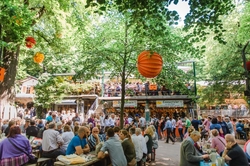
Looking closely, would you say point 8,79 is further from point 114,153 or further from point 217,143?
point 217,143

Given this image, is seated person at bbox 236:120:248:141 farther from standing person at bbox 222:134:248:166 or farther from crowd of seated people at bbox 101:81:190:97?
standing person at bbox 222:134:248:166

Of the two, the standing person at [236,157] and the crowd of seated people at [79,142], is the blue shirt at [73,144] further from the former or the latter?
the standing person at [236,157]

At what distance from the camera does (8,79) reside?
28.8 ft

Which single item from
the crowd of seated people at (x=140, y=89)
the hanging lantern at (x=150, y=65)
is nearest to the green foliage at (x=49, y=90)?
the crowd of seated people at (x=140, y=89)

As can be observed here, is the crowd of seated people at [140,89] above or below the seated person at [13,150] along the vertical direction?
above

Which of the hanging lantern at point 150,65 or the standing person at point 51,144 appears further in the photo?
the standing person at point 51,144

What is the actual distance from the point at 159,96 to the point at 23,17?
15195 mm

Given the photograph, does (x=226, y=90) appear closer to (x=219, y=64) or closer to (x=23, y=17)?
(x=219, y=64)

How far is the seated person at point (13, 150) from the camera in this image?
4504mm

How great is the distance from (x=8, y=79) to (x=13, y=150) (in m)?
5.18

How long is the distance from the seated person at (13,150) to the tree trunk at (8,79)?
454 centimetres

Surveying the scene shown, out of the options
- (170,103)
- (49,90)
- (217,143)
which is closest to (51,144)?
(217,143)

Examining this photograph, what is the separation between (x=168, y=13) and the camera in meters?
4.62

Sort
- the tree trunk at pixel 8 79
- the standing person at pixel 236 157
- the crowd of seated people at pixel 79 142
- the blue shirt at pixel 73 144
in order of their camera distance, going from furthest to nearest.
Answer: the tree trunk at pixel 8 79 → the blue shirt at pixel 73 144 → the crowd of seated people at pixel 79 142 → the standing person at pixel 236 157
